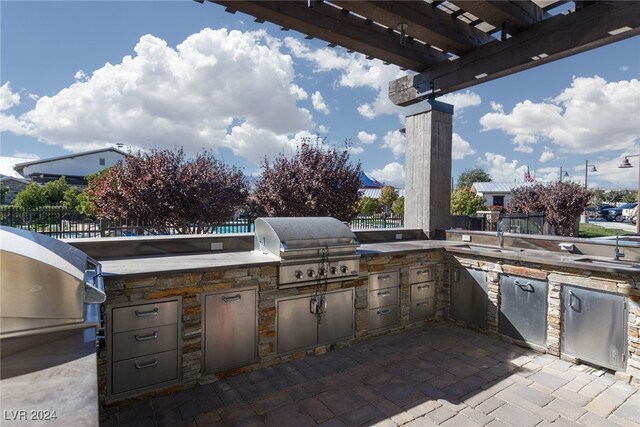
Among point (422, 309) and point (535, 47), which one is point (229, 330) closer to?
point (422, 309)

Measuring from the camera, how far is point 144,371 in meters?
2.58

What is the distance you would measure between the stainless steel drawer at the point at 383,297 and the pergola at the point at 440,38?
70.9 inches

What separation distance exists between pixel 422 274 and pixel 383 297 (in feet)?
2.20

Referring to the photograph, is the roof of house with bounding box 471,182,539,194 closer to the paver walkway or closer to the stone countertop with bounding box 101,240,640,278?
the stone countertop with bounding box 101,240,640,278

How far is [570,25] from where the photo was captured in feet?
12.3

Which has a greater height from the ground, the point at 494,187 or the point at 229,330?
the point at 494,187

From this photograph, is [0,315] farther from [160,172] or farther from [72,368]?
[160,172]

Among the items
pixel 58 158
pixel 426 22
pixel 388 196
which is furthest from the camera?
pixel 58 158

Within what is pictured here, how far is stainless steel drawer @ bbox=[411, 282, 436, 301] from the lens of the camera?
13.6 ft

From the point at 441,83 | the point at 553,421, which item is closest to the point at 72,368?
the point at 553,421

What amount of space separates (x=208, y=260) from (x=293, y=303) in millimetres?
888

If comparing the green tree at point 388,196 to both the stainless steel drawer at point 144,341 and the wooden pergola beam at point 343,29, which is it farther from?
the stainless steel drawer at point 144,341

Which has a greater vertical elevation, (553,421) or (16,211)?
(16,211)

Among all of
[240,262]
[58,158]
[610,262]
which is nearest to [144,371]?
[240,262]
